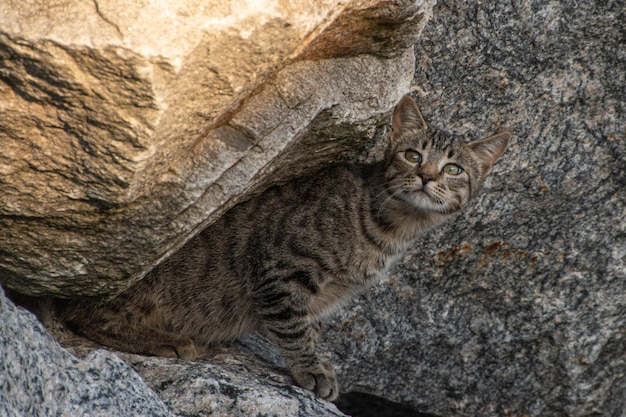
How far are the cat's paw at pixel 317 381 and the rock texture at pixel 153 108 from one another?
1024mm

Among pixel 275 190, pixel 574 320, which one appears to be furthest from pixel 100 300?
pixel 574 320

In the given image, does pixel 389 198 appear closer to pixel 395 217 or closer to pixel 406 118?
pixel 395 217

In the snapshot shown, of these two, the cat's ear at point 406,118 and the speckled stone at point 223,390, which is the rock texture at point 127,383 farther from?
the cat's ear at point 406,118

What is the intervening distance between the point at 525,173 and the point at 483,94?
513mm

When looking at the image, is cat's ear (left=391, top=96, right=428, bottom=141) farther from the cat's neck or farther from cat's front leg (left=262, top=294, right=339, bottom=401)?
cat's front leg (left=262, top=294, right=339, bottom=401)

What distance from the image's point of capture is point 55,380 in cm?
247

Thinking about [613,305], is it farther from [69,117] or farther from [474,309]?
[69,117]

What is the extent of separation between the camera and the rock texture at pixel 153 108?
2340 mm

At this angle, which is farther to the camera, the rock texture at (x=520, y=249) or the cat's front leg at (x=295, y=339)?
the rock texture at (x=520, y=249)

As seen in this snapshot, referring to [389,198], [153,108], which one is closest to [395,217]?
[389,198]

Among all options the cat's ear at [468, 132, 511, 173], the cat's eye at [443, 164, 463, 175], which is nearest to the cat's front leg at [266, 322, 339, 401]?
the cat's eye at [443, 164, 463, 175]

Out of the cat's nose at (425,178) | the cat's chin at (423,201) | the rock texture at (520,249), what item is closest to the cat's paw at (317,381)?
the rock texture at (520,249)

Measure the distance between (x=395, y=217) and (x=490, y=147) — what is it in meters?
0.63

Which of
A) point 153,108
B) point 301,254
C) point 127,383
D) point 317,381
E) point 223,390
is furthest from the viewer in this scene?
point 301,254
